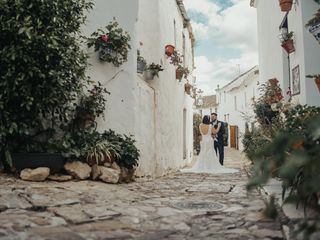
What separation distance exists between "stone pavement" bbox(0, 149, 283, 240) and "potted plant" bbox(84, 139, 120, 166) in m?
0.45

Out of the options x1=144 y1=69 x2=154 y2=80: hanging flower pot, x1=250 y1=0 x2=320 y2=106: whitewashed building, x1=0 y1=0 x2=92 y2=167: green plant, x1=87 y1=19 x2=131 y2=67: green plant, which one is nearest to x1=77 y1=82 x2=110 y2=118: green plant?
x1=0 y1=0 x2=92 y2=167: green plant

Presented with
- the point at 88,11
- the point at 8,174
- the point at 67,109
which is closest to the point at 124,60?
the point at 88,11

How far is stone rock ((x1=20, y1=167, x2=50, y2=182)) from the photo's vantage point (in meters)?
5.31

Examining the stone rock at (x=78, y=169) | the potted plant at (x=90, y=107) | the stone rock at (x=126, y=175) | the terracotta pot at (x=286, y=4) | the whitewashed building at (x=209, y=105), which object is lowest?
the stone rock at (x=126, y=175)

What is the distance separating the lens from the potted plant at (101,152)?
5902 mm

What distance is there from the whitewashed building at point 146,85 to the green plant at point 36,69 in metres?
0.96

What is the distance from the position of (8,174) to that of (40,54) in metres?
1.90

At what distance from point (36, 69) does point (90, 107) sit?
1263mm

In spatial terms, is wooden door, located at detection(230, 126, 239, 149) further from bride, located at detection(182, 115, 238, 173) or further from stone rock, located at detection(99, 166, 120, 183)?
stone rock, located at detection(99, 166, 120, 183)

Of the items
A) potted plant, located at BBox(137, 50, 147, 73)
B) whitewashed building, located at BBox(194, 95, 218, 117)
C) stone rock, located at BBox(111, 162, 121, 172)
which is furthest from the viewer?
whitewashed building, located at BBox(194, 95, 218, 117)

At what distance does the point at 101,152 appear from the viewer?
19.6ft

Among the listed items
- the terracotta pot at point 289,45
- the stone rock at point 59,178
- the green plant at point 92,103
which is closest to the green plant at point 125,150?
the green plant at point 92,103

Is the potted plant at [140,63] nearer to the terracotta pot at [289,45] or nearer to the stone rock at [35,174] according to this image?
the terracotta pot at [289,45]

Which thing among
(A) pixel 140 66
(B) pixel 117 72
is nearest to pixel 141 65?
(A) pixel 140 66
